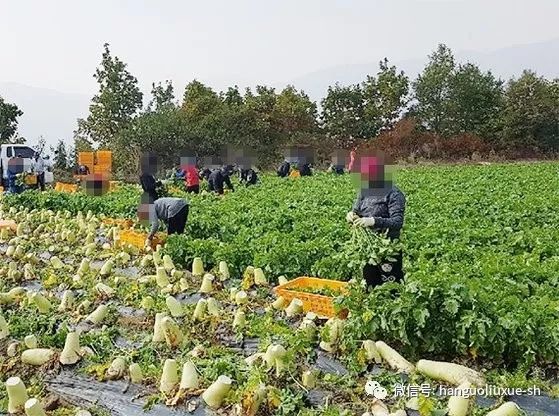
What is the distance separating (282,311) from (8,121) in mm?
32148

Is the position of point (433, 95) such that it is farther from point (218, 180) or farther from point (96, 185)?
point (96, 185)

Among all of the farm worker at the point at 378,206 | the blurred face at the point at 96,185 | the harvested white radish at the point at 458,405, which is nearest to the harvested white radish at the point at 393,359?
the harvested white radish at the point at 458,405

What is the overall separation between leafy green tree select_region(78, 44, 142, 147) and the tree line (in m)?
0.05

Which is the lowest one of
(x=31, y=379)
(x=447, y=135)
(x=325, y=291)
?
(x=31, y=379)

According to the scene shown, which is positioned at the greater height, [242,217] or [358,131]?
[358,131]

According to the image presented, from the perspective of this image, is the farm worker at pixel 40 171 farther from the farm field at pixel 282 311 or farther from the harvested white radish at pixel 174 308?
the harvested white radish at pixel 174 308

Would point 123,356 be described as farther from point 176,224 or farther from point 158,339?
point 176,224

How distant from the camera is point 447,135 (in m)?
40.4

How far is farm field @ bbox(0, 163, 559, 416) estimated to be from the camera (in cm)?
416

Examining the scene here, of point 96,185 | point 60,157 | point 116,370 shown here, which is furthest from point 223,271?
point 60,157

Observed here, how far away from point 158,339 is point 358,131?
3557 centimetres

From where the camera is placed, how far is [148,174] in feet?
27.8

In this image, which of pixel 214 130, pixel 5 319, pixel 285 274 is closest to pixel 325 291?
pixel 285 274

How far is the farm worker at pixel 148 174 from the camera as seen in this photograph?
8.32m
